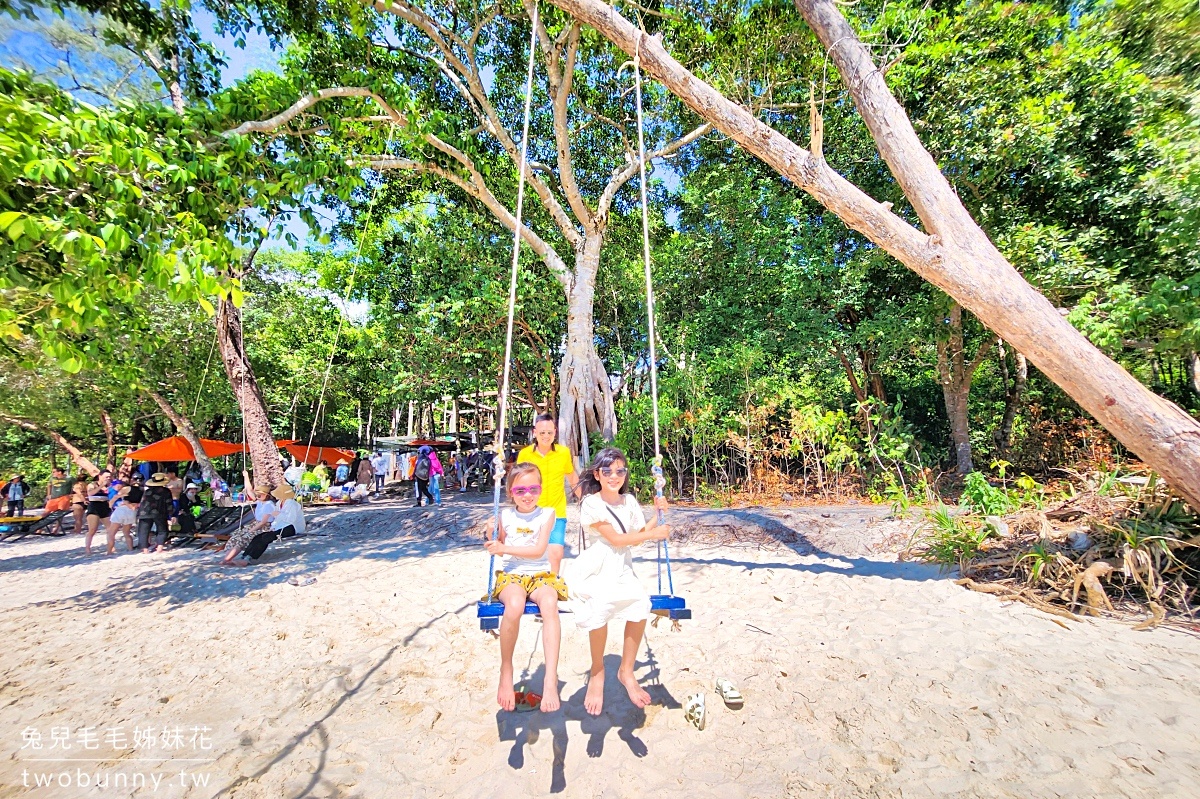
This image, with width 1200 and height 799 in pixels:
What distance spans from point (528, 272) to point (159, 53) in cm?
683

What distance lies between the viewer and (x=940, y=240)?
13.4ft

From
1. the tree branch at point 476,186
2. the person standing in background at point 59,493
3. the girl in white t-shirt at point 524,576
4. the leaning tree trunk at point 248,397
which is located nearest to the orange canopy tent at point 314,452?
the person standing in background at point 59,493

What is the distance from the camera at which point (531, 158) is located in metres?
11.6

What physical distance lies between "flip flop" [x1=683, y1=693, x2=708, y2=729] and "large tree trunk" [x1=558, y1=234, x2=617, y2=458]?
6.93 metres

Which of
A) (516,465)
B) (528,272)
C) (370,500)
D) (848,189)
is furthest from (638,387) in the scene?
(516,465)

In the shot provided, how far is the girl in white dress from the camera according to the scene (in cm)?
264

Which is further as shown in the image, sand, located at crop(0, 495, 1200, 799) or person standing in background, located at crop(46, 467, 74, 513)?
person standing in background, located at crop(46, 467, 74, 513)

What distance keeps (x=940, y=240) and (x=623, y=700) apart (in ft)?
13.8

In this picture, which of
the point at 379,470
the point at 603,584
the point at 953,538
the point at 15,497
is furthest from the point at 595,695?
the point at 15,497

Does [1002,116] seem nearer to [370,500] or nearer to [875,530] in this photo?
[875,530]

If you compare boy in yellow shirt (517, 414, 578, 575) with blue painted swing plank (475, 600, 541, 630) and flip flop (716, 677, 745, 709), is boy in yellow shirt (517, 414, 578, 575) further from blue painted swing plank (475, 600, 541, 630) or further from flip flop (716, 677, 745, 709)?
flip flop (716, 677, 745, 709)

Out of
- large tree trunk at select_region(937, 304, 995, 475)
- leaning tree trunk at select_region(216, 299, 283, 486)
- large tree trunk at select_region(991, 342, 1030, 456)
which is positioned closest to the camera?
leaning tree trunk at select_region(216, 299, 283, 486)

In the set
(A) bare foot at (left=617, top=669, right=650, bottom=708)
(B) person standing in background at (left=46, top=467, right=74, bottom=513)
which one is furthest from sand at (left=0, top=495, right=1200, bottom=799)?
Answer: (B) person standing in background at (left=46, top=467, right=74, bottom=513)

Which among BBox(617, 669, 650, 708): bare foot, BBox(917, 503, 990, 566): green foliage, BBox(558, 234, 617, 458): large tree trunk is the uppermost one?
BBox(558, 234, 617, 458): large tree trunk
